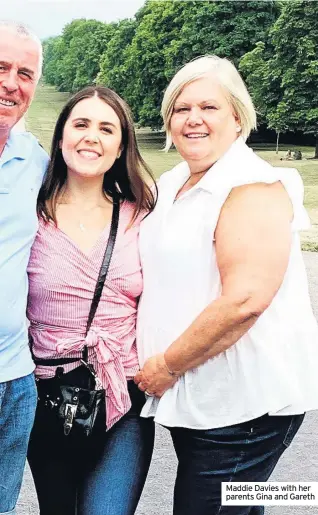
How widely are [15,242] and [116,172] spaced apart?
27.1 inches

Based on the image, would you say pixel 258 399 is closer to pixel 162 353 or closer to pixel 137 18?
pixel 162 353

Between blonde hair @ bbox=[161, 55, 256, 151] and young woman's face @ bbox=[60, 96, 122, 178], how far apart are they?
28 centimetres

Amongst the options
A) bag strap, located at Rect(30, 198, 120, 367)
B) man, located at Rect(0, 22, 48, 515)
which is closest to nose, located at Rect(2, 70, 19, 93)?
man, located at Rect(0, 22, 48, 515)

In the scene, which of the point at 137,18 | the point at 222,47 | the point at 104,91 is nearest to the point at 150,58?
the point at 222,47

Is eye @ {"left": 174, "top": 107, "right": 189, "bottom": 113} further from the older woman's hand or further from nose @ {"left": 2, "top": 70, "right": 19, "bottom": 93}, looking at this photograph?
the older woman's hand

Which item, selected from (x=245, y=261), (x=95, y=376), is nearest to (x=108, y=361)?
(x=95, y=376)

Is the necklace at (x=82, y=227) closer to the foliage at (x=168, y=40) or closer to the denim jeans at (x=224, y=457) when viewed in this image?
the denim jeans at (x=224, y=457)

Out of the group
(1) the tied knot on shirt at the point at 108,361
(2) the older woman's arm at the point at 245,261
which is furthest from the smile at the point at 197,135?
(1) the tied knot on shirt at the point at 108,361

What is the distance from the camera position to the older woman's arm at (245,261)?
2279 millimetres

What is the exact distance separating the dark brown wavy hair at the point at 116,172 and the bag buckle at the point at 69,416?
0.72 metres

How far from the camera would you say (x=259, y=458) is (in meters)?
2.51

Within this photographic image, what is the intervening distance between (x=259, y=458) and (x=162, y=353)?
0.52 meters

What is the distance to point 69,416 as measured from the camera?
2600mm

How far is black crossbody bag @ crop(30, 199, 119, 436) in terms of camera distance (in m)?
2.60
